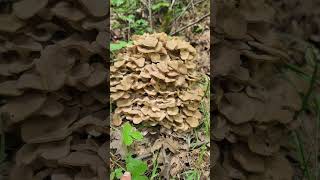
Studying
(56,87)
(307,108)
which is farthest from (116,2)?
(307,108)

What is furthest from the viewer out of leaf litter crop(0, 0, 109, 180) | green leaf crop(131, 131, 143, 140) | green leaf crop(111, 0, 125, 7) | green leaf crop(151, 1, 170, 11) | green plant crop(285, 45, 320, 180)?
green leaf crop(151, 1, 170, 11)

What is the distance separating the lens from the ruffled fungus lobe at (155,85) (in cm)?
265

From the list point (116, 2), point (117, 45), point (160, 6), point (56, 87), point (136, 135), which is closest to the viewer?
point (56, 87)

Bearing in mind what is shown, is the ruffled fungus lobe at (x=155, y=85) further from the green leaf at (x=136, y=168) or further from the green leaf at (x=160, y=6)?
the green leaf at (x=160, y=6)

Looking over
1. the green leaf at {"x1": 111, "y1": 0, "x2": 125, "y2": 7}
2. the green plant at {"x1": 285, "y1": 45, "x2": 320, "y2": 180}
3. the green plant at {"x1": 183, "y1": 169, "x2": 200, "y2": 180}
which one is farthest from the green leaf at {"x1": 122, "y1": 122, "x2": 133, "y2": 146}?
the green plant at {"x1": 285, "y1": 45, "x2": 320, "y2": 180}

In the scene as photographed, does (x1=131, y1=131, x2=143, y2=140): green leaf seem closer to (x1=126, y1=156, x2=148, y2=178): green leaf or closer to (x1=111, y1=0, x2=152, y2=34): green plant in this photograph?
(x1=126, y1=156, x2=148, y2=178): green leaf

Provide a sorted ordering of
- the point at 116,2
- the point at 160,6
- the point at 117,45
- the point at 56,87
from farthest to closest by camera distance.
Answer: the point at 160,6 < the point at 116,2 < the point at 117,45 < the point at 56,87

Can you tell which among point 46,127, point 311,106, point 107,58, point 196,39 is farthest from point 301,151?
point 46,127

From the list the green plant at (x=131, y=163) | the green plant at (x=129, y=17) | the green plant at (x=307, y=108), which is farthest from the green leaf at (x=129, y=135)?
the green plant at (x=307, y=108)

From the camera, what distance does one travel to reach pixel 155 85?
8.72 feet

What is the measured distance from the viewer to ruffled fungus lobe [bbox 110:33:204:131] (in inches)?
104

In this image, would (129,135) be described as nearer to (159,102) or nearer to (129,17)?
(159,102)

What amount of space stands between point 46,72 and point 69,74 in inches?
5.0

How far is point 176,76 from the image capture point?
2.69m
